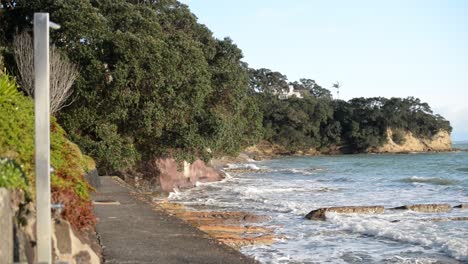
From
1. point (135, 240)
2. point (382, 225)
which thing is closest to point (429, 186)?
point (382, 225)

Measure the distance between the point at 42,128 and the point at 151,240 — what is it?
14.8 ft

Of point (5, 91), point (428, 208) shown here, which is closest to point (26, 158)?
point (5, 91)

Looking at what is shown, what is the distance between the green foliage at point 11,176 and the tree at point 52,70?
11235 millimetres

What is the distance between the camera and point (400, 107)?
83.6 metres

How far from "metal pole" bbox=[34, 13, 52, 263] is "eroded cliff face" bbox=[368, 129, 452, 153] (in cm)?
8382

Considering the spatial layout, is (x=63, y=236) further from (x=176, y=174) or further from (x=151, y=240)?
(x=176, y=174)

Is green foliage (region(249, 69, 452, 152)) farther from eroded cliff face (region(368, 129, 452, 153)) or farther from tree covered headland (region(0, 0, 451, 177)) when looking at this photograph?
tree covered headland (region(0, 0, 451, 177))

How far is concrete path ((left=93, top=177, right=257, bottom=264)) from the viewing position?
279 inches

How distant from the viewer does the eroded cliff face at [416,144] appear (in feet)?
280

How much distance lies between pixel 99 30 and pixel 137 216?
11.6 metres

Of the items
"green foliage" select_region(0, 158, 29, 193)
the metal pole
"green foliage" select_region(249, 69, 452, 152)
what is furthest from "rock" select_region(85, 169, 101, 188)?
"green foliage" select_region(249, 69, 452, 152)

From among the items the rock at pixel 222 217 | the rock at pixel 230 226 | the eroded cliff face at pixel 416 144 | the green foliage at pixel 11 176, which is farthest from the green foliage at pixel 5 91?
the eroded cliff face at pixel 416 144

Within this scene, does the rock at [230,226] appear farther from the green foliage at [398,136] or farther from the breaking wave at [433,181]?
the green foliage at [398,136]

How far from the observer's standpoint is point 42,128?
12.6 feet
